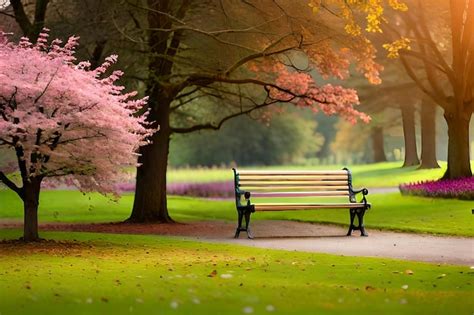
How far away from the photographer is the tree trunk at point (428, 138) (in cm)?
4328

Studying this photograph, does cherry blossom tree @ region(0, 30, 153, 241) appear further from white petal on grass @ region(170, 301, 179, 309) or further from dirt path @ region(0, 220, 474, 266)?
white petal on grass @ region(170, 301, 179, 309)

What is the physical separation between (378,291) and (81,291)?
3.33 metres

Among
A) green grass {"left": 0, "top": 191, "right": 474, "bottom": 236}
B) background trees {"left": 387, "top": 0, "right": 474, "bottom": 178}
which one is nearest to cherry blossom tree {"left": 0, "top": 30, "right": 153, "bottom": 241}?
green grass {"left": 0, "top": 191, "right": 474, "bottom": 236}

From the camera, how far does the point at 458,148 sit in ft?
92.2

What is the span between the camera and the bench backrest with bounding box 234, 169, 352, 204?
Answer: 58.9 ft

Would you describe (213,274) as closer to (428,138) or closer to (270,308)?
(270,308)

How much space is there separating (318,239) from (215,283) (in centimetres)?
773

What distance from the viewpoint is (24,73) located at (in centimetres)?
1380

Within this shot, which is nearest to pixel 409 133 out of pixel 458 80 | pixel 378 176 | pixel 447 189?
pixel 378 176

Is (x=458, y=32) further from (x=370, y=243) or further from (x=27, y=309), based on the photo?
(x=27, y=309)

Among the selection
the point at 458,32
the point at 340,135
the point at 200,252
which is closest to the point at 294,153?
the point at 340,135

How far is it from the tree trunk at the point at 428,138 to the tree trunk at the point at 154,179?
23.7m

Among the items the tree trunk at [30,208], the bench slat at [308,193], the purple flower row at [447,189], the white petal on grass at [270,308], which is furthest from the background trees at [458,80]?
the white petal on grass at [270,308]

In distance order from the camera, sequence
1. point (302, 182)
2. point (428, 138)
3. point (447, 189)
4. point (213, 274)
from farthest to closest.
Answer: point (428, 138) < point (447, 189) < point (302, 182) < point (213, 274)
